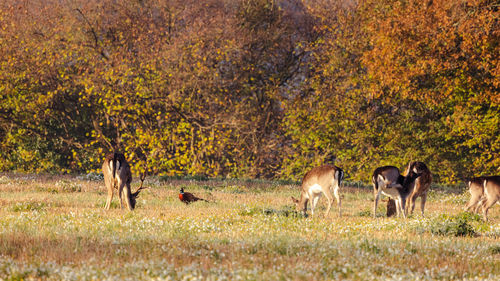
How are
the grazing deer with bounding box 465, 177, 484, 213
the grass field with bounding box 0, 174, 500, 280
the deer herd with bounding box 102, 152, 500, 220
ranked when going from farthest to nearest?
the grazing deer with bounding box 465, 177, 484, 213, the deer herd with bounding box 102, 152, 500, 220, the grass field with bounding box 0, 174, 500, 280

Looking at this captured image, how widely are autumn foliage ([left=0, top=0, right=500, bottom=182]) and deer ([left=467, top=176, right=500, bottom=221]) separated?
39.9ft

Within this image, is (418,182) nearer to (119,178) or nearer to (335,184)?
(335,184)

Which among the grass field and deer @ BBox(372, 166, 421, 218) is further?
deer @ BBox(372, 166, 421, 218)

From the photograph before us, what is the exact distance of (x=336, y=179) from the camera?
16672 mm

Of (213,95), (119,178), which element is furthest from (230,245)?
(213,95)

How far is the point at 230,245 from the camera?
10406 millimetres

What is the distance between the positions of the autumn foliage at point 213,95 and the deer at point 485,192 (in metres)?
12.2

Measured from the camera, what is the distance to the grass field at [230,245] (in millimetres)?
8320

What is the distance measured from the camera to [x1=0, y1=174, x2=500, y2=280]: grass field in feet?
27.3

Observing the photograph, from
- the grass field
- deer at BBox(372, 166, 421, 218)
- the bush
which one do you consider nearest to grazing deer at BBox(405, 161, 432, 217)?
deer at BBox(372, 166, 421, 218)

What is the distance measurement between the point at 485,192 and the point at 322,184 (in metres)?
4.95

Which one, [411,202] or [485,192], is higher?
[485,192]

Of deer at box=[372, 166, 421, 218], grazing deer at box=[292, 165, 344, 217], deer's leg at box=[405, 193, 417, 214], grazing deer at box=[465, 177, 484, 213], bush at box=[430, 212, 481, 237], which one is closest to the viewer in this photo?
bush at box=[430, 212, 481, 237]

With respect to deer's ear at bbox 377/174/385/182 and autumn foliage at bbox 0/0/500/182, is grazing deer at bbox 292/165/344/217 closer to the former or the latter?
deer's ear at bbox 377/174/385/182
